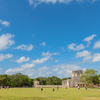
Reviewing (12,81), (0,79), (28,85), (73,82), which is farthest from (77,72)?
(0,79)

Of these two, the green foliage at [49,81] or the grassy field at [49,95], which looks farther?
the green foliage at [49,81]

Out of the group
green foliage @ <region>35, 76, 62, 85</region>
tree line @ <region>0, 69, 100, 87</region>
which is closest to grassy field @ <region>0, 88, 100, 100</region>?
tree line @ <region>0, 69, 100, 87</region>

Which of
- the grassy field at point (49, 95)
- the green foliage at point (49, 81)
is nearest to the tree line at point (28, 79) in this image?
the green foliage at point (49, 81)

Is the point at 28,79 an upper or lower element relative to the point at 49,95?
upper

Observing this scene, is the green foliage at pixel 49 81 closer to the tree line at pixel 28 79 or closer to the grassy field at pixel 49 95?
the tree line at pixel 28 79

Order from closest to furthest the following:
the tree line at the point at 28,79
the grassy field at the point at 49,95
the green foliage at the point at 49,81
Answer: the grassy field at the point at 49,95, the tree line at the point at 28,79, the green foliage at the point at 49,81

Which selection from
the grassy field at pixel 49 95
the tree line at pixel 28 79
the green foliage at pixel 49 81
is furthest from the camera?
the green foliage at pixel 49 81

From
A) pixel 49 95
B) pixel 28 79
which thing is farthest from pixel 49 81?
pixel 49 95

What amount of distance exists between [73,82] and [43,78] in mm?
48579

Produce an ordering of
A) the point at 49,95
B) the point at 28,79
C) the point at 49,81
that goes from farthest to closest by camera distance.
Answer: the point at 49,81 → the point at 28,79 → the point at 49,95

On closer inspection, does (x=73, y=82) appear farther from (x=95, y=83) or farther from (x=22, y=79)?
(x=22, y=79)

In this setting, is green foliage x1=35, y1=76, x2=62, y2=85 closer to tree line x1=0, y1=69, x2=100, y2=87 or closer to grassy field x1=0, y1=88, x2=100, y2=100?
→ tree line x1=0, y1=69, x2=100, y2=87

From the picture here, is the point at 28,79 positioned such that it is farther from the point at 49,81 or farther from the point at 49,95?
the point at 49,95

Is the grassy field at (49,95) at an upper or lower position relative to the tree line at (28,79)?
lower
